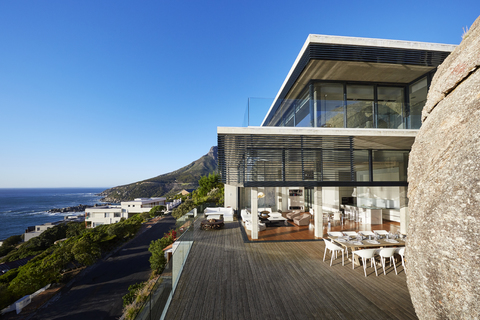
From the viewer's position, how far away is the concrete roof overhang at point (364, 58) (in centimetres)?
738

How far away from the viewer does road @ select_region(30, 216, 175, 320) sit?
47.5 feet

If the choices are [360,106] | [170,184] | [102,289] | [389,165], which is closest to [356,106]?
[360,106]

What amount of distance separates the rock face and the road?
17323 mm

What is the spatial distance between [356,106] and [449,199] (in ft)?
25.5

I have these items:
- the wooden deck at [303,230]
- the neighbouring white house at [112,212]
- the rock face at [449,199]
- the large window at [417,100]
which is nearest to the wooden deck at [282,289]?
the wooden deck at [303,230]

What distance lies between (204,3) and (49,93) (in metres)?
42.7

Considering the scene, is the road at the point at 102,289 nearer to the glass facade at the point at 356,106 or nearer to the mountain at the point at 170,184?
the glass facade at the point at 356,106

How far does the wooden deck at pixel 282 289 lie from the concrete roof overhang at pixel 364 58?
694 centimetres

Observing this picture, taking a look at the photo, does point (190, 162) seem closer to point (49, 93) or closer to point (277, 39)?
point (49, 93)

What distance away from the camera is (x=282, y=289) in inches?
195

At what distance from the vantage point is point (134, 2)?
16.7 meters

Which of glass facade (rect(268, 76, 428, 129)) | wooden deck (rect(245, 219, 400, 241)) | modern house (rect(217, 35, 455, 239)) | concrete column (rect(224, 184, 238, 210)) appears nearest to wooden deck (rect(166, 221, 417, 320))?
wooden deck (rect(245, 219, 400, 241))

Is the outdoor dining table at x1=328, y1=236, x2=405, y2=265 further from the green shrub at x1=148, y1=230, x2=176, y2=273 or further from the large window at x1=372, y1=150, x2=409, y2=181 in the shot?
the green shrub at x1=148, y1=230, x2=176, y2=273

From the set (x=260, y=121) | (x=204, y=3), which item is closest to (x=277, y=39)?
(x=204, y=3)
